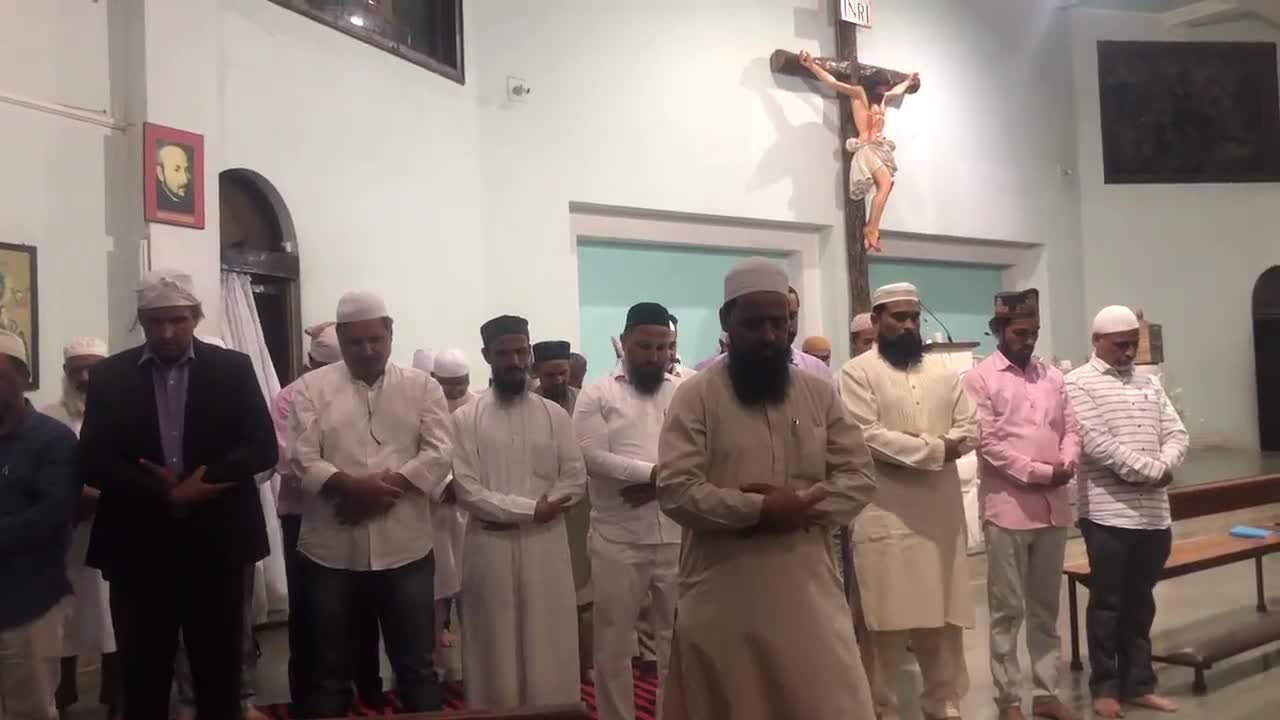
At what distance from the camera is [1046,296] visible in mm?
11742

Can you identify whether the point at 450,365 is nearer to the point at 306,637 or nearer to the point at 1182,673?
the point at 306,637

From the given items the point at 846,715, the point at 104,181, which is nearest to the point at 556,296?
the point at 104,181

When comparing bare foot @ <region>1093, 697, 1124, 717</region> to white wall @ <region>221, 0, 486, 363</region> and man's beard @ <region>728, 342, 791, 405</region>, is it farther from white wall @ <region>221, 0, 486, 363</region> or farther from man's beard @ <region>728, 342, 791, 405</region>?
white wall @ <region>221, 0, 486, 363</region>

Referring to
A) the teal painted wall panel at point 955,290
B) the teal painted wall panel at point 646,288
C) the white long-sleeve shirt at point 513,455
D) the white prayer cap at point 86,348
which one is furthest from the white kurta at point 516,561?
the teal painted wall panel at point 955,290

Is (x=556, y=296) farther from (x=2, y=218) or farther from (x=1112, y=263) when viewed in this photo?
(x=1112, y=263)

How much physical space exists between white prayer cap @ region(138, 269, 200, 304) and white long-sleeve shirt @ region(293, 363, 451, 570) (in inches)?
23.6

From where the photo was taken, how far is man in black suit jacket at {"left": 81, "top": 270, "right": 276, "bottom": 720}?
3.05 metres

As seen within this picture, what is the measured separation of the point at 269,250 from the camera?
5969 millimetres

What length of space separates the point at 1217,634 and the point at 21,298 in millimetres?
5596

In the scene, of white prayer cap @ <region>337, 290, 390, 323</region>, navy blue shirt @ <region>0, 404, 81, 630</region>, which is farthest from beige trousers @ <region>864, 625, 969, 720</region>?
navy blue shirt @ <region>0, 404, 81, 630</region>

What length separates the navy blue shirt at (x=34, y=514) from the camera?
3.01m

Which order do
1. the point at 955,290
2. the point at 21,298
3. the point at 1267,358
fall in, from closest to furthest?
the point at 21,298 < the point at 955,290 < the point at 1267,358

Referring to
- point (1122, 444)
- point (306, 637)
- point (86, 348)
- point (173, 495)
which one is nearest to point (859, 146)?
point (1122, 444)

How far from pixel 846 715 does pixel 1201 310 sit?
466 inches
